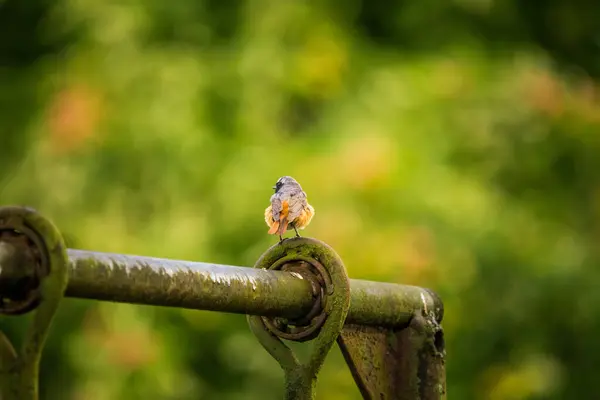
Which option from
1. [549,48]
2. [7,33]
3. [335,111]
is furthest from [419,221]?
[7,33]

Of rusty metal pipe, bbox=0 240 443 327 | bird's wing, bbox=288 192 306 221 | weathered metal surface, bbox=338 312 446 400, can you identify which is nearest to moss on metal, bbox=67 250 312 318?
rusty metal pipe, bbox=0 240 443 327

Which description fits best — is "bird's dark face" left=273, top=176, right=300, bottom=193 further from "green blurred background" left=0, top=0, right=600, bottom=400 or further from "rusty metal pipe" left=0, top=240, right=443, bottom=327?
"green blurred background" left=0, top=0, right=600, bottom=400

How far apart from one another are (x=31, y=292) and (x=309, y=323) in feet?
1.46

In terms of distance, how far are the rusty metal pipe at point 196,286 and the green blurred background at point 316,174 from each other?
3.42 metres

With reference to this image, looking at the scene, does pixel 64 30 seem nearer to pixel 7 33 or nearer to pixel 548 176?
pixel 7 33

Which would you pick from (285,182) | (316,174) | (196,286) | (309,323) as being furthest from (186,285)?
(316,174)

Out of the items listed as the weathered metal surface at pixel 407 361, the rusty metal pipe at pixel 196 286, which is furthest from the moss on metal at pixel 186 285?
the weathered metal surface at pixel 407 361

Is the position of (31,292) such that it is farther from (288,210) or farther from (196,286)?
(288,210)

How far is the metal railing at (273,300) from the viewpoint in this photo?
100cm

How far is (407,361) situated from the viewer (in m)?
1.62

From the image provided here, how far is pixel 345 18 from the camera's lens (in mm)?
5996

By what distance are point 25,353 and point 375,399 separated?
688 mm

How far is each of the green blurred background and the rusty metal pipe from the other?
3422 millimetres

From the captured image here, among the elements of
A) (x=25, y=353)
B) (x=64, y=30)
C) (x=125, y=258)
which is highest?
(x=64, y=30)
